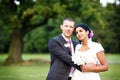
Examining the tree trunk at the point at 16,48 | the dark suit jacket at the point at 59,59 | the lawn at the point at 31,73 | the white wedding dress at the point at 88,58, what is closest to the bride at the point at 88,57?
the white wedding dress at the point at 88,58

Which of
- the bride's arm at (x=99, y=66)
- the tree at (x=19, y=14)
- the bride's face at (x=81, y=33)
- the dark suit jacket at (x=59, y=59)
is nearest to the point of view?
the bride's arm at (x=99, y=66)

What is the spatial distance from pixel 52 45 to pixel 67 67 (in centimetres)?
40

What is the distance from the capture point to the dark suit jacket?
6.05m

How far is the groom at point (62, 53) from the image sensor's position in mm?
6055

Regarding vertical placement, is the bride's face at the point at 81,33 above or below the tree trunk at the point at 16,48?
above

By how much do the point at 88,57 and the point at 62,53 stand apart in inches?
19.4

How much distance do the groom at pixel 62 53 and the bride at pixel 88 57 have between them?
26cm

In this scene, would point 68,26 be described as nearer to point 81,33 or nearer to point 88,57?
point 81,33

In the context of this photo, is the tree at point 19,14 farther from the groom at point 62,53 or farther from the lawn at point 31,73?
the groom at point 62,53

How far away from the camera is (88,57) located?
5.69 meters

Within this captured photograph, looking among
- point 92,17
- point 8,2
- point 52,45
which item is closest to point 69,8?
point 92,17

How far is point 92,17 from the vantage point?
32.4 metres

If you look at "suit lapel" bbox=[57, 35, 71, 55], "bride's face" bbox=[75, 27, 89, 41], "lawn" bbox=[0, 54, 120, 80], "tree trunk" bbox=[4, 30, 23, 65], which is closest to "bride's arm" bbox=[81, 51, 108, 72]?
"bride's face" bbox=[75, 27, 89, 41]

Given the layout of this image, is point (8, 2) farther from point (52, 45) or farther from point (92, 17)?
point (52, 45)
